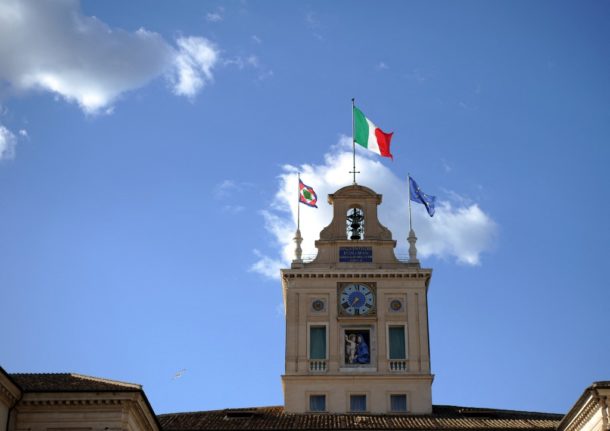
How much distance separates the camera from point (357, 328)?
68.4m

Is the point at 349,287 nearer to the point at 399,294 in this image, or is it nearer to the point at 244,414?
the point at 399,294

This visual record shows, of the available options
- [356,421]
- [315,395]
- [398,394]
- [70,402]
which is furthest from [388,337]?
[70,402]

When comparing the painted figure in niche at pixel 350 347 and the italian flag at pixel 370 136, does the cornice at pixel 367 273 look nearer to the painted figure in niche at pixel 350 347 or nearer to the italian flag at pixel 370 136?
the painted figure in niche at pixel 350 347

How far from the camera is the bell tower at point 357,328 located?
66312 mm

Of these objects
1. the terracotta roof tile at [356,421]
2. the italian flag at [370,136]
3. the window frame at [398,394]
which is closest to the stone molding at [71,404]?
the terracotta roof tile at [356,421]

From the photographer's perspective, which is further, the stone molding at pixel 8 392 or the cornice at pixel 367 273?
the cornice at pixel 367 273

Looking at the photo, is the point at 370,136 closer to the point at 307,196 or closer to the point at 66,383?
the point at 307,196

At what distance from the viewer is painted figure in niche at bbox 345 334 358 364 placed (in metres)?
67.7

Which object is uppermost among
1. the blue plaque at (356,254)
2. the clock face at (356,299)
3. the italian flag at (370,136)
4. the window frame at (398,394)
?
the italian flag at (370,136)

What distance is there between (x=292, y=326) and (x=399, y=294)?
21.9ft

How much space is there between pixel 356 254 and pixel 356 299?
3.03 meters

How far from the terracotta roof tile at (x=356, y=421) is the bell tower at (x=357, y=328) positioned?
215cm

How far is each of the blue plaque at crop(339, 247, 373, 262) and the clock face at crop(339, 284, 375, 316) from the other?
72.9 inches

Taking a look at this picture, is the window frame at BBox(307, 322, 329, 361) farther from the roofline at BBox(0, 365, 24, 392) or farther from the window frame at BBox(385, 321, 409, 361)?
the roofline at BBox(0, 365, 24, 392)
